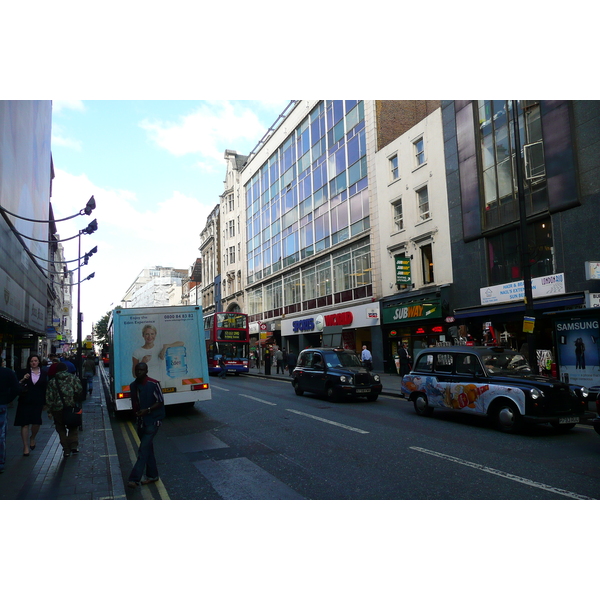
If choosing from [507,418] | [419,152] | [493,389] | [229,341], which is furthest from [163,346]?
[229,341]

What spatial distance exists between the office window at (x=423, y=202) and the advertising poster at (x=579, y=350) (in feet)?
39.8

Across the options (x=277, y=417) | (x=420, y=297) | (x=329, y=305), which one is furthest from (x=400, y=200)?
(x=277, y=417)

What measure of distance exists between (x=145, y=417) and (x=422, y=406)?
304 inches

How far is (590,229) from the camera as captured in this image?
54.0 ft

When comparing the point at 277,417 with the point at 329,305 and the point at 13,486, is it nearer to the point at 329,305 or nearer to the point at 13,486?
the point at 13,486

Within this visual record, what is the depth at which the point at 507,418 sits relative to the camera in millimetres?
9867

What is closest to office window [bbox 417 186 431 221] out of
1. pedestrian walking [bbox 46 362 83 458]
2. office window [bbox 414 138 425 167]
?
office window [bbox 414 138 425 167]

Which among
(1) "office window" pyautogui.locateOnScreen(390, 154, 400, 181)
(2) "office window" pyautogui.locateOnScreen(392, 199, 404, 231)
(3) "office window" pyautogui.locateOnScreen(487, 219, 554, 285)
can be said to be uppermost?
(1) "office window" pyautogui.locateOnScreen(390, 154, 400, 181)

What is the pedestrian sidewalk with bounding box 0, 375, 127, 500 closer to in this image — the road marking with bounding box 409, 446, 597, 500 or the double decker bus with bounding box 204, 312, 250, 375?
the road marking with bounding box 409, 446, 597, 500

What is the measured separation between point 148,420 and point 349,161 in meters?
28.3

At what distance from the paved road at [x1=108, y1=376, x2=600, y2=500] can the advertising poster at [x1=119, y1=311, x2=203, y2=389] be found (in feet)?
4.12

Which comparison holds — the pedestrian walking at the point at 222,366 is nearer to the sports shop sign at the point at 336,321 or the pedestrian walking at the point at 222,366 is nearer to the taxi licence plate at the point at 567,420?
the sports shop sign at the point at 336,321

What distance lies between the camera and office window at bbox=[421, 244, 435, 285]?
2506cm

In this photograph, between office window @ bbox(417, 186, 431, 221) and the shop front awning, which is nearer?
the shop front awning
